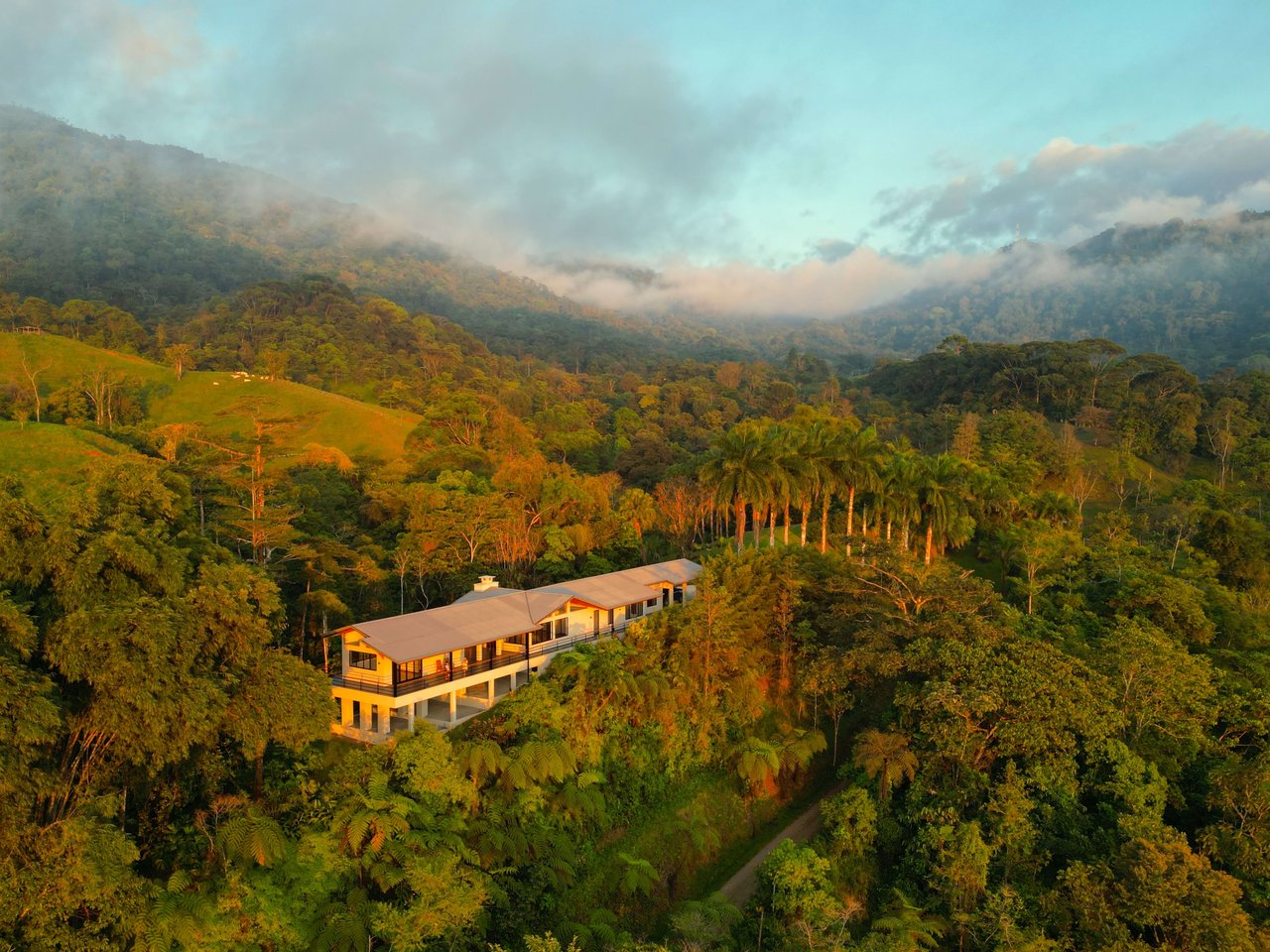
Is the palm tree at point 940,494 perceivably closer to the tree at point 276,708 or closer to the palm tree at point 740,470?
the palm tree at point 740,470

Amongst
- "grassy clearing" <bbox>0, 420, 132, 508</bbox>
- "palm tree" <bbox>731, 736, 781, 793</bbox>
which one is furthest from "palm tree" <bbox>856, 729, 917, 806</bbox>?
"grassy clearing" <bbox>0, 420, 132, 508</bbox>

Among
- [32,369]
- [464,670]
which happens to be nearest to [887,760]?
[464,670]

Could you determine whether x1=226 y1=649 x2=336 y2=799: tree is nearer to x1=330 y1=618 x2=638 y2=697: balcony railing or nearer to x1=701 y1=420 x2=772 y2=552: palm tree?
x1=330 y1=618 x2=638 y2=697: balcony railing

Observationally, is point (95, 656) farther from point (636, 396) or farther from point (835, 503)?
point (636, 396)

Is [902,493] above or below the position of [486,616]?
above

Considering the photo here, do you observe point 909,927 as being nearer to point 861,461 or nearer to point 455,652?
point 455,652

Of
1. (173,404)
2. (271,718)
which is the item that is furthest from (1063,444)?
(173,404)
